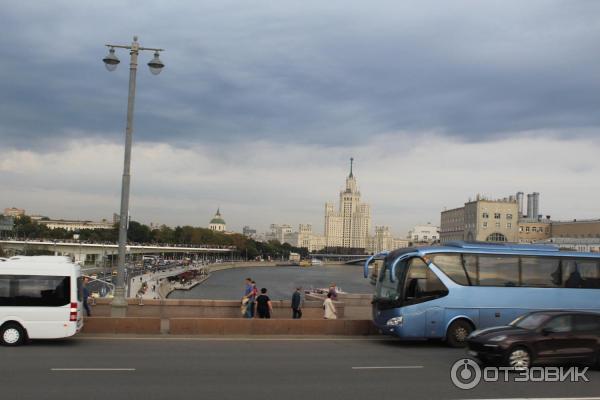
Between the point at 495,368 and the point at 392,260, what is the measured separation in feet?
19.9

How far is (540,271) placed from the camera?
65.4ft

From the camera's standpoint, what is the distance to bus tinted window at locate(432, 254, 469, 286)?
63.1ft

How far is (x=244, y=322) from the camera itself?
20.9m

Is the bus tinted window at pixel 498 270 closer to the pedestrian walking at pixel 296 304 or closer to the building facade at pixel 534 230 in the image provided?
the pedestrian walking at pixel 296 304

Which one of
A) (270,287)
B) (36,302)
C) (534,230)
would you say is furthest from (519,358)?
(534,230)

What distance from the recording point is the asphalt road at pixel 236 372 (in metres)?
11.3

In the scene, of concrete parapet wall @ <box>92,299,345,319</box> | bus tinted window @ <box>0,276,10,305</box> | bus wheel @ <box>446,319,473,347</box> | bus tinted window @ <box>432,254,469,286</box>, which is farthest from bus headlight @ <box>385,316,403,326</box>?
bus tinted window @ <box>0,276,10,305</box>

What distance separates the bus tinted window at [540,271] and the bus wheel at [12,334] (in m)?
14.2

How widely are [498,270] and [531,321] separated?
5095 mm

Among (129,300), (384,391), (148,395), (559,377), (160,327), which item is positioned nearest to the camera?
(148,395)

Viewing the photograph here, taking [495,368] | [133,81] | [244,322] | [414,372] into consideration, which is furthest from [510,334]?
[133,81]

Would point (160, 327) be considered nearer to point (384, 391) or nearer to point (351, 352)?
point (351, 352)

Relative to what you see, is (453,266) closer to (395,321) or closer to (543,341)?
(395,321)

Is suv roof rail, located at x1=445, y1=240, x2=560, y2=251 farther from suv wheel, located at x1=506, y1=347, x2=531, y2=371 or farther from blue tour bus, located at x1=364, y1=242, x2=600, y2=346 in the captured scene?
suv wheel, located at x1=506, y1=347, x2=531, y2=371
